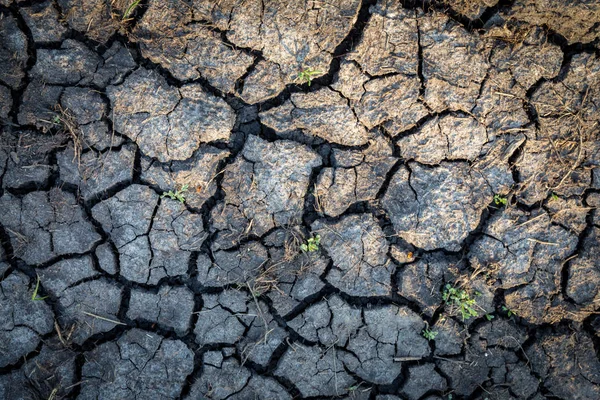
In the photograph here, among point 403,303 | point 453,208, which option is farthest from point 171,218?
point 453,208

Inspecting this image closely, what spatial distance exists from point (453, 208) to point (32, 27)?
2.49m

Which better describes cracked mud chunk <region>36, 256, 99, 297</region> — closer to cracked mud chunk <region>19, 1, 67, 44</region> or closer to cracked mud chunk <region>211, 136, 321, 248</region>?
cracked mud chunk <region>211, 136, 321, 248</region>

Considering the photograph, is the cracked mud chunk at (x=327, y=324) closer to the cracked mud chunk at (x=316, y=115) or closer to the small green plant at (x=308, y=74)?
the cracked mud chunk at (x=316, y=115)

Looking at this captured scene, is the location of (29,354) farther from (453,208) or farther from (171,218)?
(453,208)

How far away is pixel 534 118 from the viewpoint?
2459 mm

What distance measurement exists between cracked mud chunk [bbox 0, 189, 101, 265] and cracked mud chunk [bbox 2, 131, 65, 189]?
0.08 metres

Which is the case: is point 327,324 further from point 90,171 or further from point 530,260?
point 90,171

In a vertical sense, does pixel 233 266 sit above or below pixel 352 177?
below

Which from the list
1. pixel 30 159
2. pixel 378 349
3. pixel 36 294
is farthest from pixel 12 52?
pixel 378 349

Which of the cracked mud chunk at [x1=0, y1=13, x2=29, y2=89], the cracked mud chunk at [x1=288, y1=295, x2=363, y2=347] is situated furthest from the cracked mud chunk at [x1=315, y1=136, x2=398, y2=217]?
the cracked mud chunk at [x1=0, y1=13, x2=29, y2=89]

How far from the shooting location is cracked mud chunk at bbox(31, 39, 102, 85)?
2.41m

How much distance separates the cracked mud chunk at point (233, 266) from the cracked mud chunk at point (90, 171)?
0.65 m

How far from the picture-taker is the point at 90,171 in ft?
7.91

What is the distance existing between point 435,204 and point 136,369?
1.85 m
